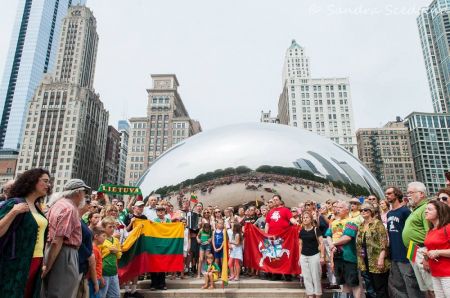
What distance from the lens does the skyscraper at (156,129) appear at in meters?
99.2

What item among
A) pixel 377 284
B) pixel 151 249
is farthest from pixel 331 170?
pixel 151 249

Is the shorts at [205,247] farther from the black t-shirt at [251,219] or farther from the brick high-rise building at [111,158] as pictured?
the brick high-rise building at [111,158]

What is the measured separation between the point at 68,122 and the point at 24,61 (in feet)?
208

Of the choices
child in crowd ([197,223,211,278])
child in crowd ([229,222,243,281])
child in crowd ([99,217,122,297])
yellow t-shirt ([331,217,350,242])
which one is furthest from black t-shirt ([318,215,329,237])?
child in crowd ([99,217,122,297])

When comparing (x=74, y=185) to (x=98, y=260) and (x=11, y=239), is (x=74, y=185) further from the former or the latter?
(x=98, y=260)

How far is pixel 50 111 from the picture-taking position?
94.7 meters

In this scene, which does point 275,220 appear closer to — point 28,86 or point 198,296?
point 198,296

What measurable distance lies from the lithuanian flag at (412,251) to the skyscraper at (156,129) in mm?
95657

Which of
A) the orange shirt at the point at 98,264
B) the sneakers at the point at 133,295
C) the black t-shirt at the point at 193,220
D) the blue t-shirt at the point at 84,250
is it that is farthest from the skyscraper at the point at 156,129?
the blue t-shirt at the point at 84,250

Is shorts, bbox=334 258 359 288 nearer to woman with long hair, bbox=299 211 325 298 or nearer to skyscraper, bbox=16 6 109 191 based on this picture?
woman with long hair, bbox=299 211 325 298

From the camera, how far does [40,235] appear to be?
2.88m

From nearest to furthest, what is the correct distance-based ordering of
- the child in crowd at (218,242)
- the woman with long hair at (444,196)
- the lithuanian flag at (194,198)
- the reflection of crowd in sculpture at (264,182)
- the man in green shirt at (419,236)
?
the man in green shirt at (419,236)
the woman with long hair at (444,196)
the child in crowd at (218,242)
the reflection of crowd in sculpture at (264,182)
the lithuanian flag at (194,198)

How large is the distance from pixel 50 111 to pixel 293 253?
341 feet

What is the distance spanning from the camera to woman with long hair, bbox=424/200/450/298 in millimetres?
3240
